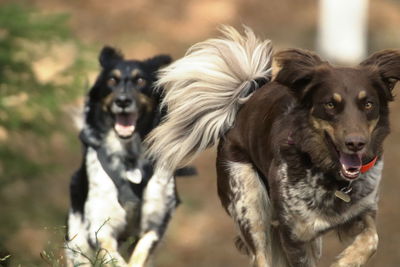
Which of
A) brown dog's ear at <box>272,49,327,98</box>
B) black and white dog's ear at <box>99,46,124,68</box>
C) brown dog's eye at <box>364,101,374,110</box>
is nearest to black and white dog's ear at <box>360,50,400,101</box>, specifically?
brown dog's eye at <box>364,101,374,110</box>

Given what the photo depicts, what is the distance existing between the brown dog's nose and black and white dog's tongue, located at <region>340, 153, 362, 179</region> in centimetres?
21

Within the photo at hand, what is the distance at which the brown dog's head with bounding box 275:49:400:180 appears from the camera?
20.7 ft

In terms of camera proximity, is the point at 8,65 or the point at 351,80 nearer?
the point at 351,80

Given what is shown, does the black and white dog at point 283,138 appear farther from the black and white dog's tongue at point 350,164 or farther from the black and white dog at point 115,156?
the black and white dog at point 115,156

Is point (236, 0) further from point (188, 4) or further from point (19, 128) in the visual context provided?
point (19, 128)

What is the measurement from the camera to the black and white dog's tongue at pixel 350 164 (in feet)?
21.1

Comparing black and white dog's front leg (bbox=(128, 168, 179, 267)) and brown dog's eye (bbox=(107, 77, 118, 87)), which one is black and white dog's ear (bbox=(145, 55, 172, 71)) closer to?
brown dog's eye (bbox=(107, 77, 118, 87))

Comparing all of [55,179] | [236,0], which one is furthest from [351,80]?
[236,0]

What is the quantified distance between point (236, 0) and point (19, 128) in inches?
284

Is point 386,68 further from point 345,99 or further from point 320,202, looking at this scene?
point 320,202

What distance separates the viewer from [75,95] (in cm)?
1215

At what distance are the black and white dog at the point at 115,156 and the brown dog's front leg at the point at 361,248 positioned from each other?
183cm

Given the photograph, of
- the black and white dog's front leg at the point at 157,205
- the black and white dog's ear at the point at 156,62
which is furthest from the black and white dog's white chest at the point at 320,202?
the black and white dog's ear at the point at 156,62

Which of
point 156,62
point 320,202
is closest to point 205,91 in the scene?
point 156,62
